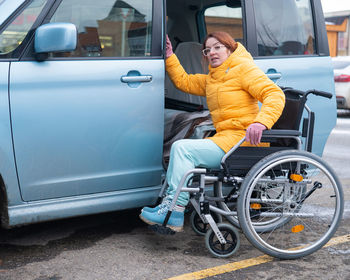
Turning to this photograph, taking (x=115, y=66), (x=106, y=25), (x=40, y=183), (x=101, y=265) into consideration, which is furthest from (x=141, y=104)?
(x=101, y=265)

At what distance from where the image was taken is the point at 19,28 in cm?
313

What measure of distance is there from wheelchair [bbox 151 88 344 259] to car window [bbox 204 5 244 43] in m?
0.72

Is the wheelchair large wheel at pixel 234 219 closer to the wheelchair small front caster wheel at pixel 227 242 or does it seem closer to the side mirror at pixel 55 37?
the wheelchair small front caster wheel at pixel 227 242

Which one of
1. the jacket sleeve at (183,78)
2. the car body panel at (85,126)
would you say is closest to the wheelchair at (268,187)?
the car body panel at (85,126)

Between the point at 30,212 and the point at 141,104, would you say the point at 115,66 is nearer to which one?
the point at 141,104

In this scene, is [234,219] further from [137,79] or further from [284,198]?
[137,79]

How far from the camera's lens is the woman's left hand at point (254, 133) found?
3.22 meters

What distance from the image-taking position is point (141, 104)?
351 cm

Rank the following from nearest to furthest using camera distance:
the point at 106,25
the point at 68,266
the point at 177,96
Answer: the point at 68,266, the point at 106,25, the point at 177,96

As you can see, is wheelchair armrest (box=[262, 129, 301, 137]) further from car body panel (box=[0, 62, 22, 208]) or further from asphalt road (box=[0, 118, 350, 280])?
car body panel (box=[0, 62, 22, 208])

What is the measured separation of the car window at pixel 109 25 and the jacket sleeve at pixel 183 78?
0.37 m

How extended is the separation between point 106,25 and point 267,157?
1373 millimetres

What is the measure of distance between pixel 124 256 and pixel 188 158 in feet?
2.53

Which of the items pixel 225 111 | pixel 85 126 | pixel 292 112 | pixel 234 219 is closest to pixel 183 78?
pixel 225 111
